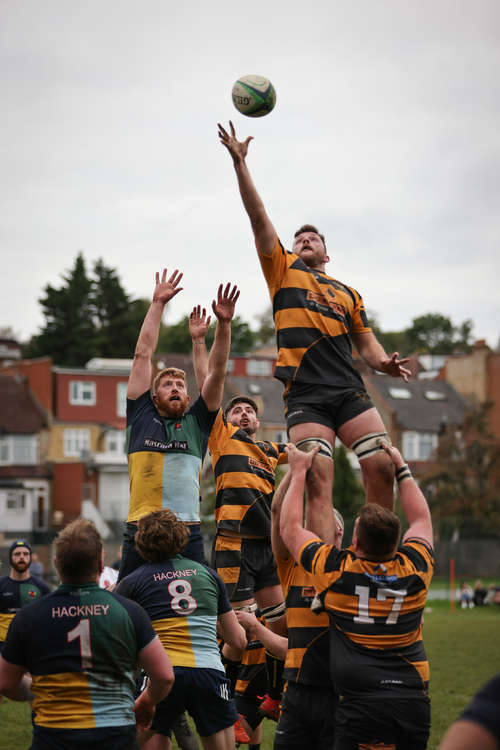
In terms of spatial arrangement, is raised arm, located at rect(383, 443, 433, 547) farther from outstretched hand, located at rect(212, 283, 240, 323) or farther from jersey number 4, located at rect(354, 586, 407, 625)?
outstretched hand, located at rect(212, 283, 240, 323)

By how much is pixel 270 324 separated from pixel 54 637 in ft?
329

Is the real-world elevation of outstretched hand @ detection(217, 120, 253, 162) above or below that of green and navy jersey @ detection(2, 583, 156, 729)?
above

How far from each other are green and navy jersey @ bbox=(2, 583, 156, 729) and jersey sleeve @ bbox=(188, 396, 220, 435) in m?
2.80

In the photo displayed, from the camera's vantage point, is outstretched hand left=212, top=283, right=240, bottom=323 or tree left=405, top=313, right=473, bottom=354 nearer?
outstretched hand left=212, top=283, right=240, bottom=323

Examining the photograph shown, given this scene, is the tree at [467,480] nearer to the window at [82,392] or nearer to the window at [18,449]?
the window at [82,392]

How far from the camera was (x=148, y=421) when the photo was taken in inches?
293

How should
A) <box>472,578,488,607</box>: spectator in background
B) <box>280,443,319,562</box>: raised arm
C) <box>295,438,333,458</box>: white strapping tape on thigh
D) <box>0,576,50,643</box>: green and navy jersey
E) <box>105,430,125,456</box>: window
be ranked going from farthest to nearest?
<box>105,430,125,456</box>: window → <box>472,578,488,607</box>: spectator in background → <box>0,576,50,643</box>: green and navy jersey → <box>295,438,333,458</box>: white strapping tape on thigh → <box>280,443,319,562</box>: raised arm

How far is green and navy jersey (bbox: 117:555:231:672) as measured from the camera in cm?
604

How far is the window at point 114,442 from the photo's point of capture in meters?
64.2

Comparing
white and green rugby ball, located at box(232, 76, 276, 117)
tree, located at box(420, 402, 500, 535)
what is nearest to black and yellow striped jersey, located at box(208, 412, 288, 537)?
white and green rugby ball, located at box(232, 76, 276, 117)

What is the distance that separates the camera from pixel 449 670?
16.2 meters

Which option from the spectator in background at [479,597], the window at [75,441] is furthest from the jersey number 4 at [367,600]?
the window at [75,441]

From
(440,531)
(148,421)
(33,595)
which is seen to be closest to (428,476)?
(440,531)

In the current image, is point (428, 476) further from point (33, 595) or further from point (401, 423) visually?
point (33, 595)
